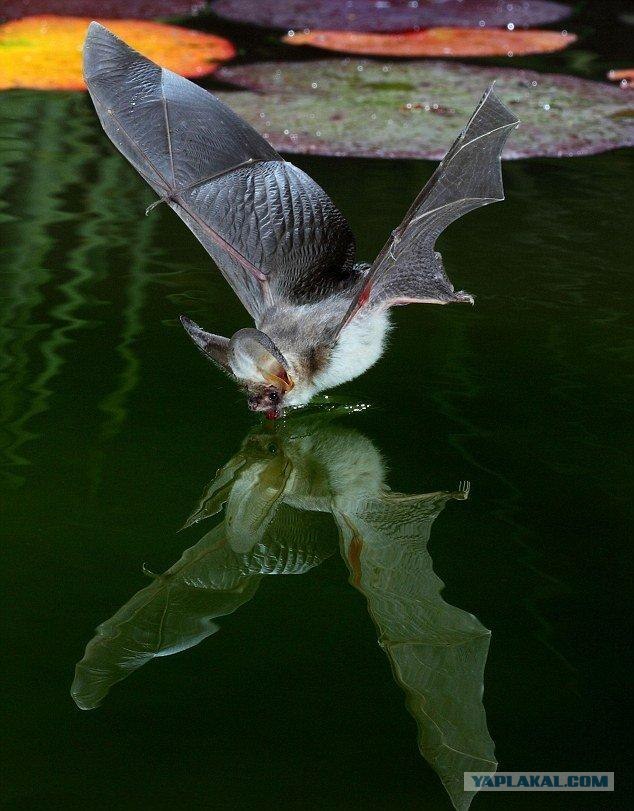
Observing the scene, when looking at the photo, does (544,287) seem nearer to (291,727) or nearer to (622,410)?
(622,410)

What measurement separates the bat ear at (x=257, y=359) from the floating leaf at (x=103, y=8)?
3.60 metres

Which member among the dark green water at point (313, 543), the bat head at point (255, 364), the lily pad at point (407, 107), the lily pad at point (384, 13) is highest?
the bat head at point (255, 364)

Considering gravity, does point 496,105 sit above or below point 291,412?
above

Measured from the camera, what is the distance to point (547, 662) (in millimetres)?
1448

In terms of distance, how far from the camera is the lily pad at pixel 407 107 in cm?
353

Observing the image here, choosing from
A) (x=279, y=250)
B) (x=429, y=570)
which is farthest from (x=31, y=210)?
(x=429, y=570)

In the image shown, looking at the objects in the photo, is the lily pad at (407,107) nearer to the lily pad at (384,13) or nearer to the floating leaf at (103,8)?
the lily pad at (384,13)

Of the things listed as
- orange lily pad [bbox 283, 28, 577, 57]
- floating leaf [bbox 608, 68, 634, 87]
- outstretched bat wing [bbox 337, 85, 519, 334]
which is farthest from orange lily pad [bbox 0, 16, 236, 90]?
outstretched bat wing [bbox 337, 85, 519, 334]

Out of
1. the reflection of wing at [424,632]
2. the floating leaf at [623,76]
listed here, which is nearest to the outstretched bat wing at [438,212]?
the reflection of wing at [424,632]

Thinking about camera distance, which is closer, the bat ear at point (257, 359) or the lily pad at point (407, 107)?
the bat ear at point (257, 359)

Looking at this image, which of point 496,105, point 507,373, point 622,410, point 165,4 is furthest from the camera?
point 165,4

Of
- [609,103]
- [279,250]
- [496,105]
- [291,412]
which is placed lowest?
[609,103]

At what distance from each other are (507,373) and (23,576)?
40.2 inches

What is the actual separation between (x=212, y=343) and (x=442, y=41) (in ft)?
11.4
